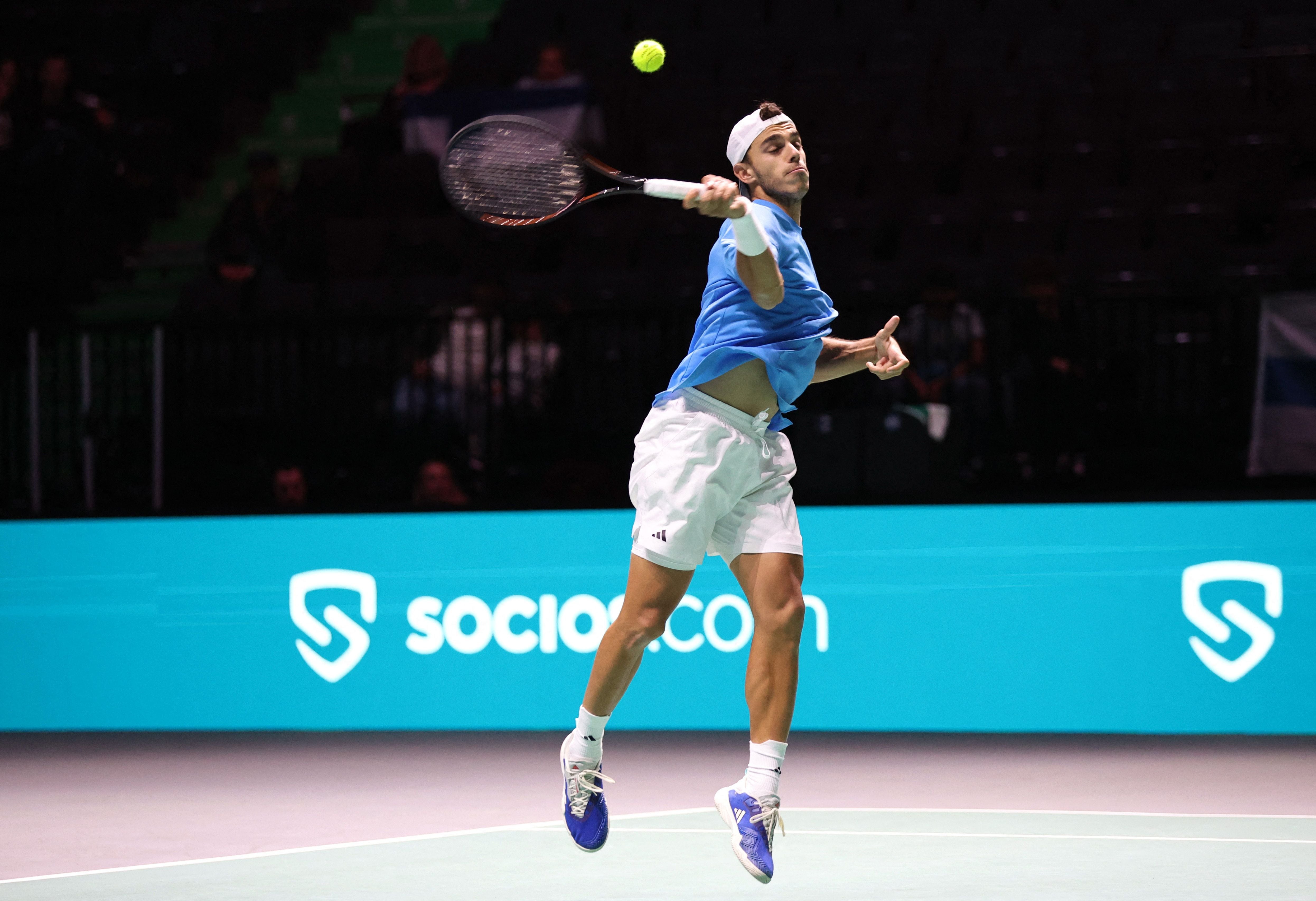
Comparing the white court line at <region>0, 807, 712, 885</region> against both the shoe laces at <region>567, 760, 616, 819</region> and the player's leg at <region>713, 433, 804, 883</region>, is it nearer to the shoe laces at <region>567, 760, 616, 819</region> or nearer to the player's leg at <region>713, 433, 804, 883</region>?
the shoe laces at <region>567, 760, 616, 819</region>

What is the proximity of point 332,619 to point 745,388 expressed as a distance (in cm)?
405

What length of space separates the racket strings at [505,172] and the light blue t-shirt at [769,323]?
0.50 meters

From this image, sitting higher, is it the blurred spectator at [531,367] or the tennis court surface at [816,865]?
the blurred spectator at [531,367]

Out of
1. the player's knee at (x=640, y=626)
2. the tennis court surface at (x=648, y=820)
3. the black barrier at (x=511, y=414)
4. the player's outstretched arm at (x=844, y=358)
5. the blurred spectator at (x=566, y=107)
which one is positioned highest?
the blurred spectator at (x=566, y=107)

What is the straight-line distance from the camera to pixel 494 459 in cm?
890

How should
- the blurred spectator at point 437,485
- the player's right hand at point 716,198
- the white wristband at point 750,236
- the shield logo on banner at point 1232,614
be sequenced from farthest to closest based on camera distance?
the blurred spectator at point 437,485 < the shield logo on banner at point 1232,614 < the white wristband at point 750,236 < the player's right hand at point 716,198

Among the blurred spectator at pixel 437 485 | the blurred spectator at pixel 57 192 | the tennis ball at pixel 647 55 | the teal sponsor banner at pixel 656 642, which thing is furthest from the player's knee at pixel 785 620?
the blurred spectator at pixel 57 192

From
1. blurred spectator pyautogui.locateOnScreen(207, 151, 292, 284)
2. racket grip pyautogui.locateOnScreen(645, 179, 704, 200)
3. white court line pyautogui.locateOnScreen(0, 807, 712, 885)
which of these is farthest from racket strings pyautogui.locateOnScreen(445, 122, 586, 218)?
blurred spectator pyautogui.locateOnScreen(207, 151, 292, 284)

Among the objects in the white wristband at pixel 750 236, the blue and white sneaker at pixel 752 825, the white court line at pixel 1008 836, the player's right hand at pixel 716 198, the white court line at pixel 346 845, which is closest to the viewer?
the player's right hand at pixel 716 198

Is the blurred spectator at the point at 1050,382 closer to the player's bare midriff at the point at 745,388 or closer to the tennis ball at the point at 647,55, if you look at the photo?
the tennis ball at the point at 647,55

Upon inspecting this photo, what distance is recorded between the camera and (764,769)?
14.6ft

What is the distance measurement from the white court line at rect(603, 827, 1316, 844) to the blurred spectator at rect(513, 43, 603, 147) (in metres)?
6.30

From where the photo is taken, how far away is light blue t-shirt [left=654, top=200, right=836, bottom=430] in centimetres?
456

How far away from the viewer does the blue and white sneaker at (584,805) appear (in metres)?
4.58
